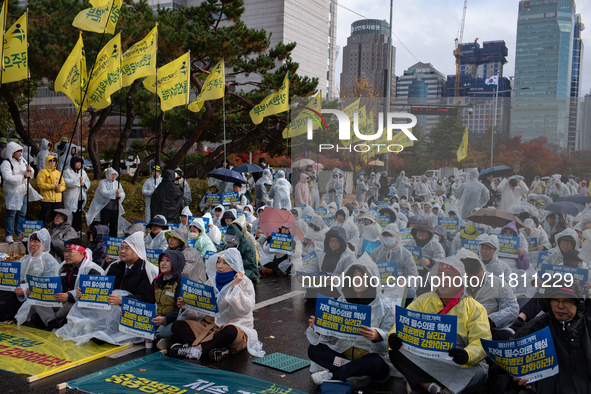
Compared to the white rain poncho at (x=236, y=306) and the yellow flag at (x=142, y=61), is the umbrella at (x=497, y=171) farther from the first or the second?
the yellow flag at (x=142, y=61)

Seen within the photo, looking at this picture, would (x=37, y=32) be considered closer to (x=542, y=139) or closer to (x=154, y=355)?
(x=154, y=355)

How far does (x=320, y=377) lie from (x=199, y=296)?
1.50m

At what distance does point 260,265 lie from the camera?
32.6 ft

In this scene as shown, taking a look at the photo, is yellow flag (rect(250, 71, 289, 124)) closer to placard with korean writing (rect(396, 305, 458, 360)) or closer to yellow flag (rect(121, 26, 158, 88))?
yellow flag (rect(121, 26, 158, 88))

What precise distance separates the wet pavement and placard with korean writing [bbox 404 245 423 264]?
64.1 inches

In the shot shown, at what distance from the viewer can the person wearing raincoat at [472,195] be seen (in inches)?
217

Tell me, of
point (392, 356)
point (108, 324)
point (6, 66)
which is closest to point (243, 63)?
point (6, 66)

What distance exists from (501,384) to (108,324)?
4078 millimetres

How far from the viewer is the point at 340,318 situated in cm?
451

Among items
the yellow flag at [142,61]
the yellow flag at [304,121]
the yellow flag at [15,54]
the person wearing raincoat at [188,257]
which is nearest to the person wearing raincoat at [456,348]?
the yellow flag at [304,121]

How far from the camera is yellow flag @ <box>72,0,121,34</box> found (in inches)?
380

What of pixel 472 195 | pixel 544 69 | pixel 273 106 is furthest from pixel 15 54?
pixel 544 69

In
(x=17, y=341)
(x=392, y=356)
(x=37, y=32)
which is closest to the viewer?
(x=392, y=356)

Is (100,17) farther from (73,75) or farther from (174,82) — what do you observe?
(174,82)
